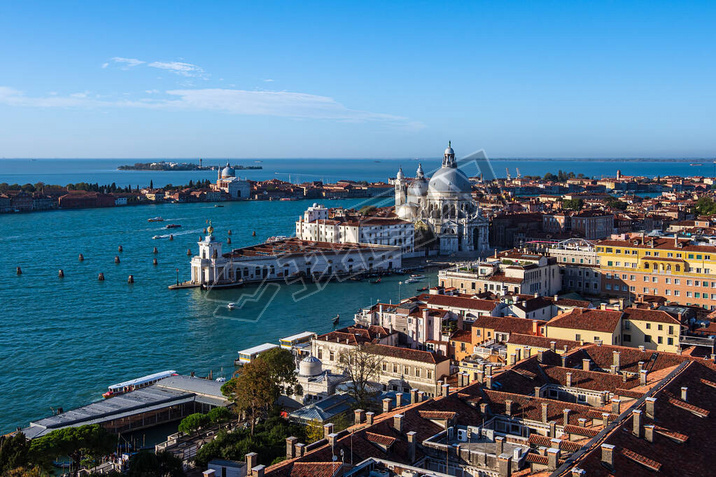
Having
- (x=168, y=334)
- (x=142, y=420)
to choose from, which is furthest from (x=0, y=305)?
(x=142, y=420)

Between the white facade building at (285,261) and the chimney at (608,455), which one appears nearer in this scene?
the chimney at (608,455)

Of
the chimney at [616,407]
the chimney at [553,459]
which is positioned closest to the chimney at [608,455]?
the chimney at [553,459]

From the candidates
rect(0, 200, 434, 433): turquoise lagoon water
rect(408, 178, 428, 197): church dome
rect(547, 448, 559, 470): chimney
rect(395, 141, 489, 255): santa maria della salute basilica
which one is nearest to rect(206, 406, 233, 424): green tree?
rect(0, 200, 434, 433): turquoise lagoon water

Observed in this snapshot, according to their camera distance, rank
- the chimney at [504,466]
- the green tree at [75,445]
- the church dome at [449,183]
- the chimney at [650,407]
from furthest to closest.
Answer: the church dome at [449,183]
the green tree at [75,445]
the chimney at [650,407]
the chimney at [504,466]

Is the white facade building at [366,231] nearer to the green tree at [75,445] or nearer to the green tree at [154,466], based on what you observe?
the green tree at [75,445]

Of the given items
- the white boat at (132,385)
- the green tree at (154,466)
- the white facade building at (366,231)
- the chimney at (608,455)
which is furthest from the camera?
the white facade building at (366,231)

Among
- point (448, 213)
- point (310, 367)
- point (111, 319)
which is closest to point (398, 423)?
point (310, 367)

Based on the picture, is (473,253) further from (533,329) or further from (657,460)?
(657,460)

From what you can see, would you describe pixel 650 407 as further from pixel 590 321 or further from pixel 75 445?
pixel 75 445
